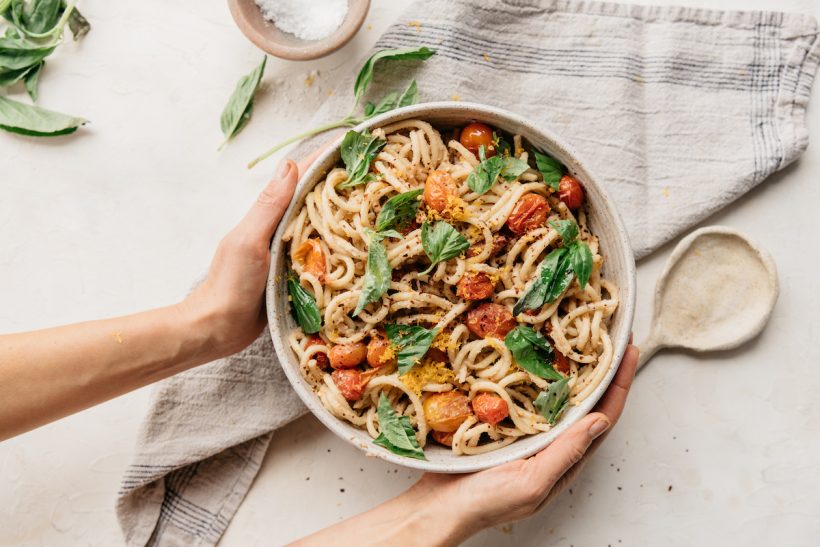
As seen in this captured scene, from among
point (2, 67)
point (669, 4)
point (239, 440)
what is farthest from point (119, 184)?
point (669, 4)

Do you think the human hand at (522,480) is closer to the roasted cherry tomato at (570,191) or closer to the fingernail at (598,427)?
the fingernail at (598,427)

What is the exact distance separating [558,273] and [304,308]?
105 centimetres

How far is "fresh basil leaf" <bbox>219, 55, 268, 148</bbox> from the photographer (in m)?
3.56

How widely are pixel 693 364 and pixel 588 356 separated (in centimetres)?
87

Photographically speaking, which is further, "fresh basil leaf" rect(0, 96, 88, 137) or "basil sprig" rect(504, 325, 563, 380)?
"fresh basil leaf" rect(0, 96, 88, 137)

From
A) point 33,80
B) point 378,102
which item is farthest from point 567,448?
point 33,80

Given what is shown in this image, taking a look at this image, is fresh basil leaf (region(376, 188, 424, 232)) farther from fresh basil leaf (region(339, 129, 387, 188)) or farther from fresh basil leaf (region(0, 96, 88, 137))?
fresh basil leaf (region(0, 96, 88, 137))

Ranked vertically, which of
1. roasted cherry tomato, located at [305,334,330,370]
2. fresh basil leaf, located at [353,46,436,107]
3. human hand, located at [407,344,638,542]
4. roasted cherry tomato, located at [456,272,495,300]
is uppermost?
fresh basil leaf, located at [353,46,436,107]

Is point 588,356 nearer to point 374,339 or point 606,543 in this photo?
point 374,339

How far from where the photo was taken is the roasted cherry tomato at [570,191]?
3.00 meters

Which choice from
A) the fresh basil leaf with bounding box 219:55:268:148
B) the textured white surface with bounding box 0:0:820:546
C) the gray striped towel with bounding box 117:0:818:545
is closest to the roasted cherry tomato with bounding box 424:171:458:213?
the gray striped towel with bounding box 117:0:818:545

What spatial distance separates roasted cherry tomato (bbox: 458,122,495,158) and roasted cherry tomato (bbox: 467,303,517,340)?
2.14 ft

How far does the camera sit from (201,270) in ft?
12.0

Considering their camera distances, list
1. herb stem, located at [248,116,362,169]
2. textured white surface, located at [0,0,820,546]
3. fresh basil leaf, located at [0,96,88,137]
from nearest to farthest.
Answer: herb stem, located at [248,116,362,169] → textured white surface, located at [0,0,820,546] → fresh basil leaf, located at [0,96,88,137]
